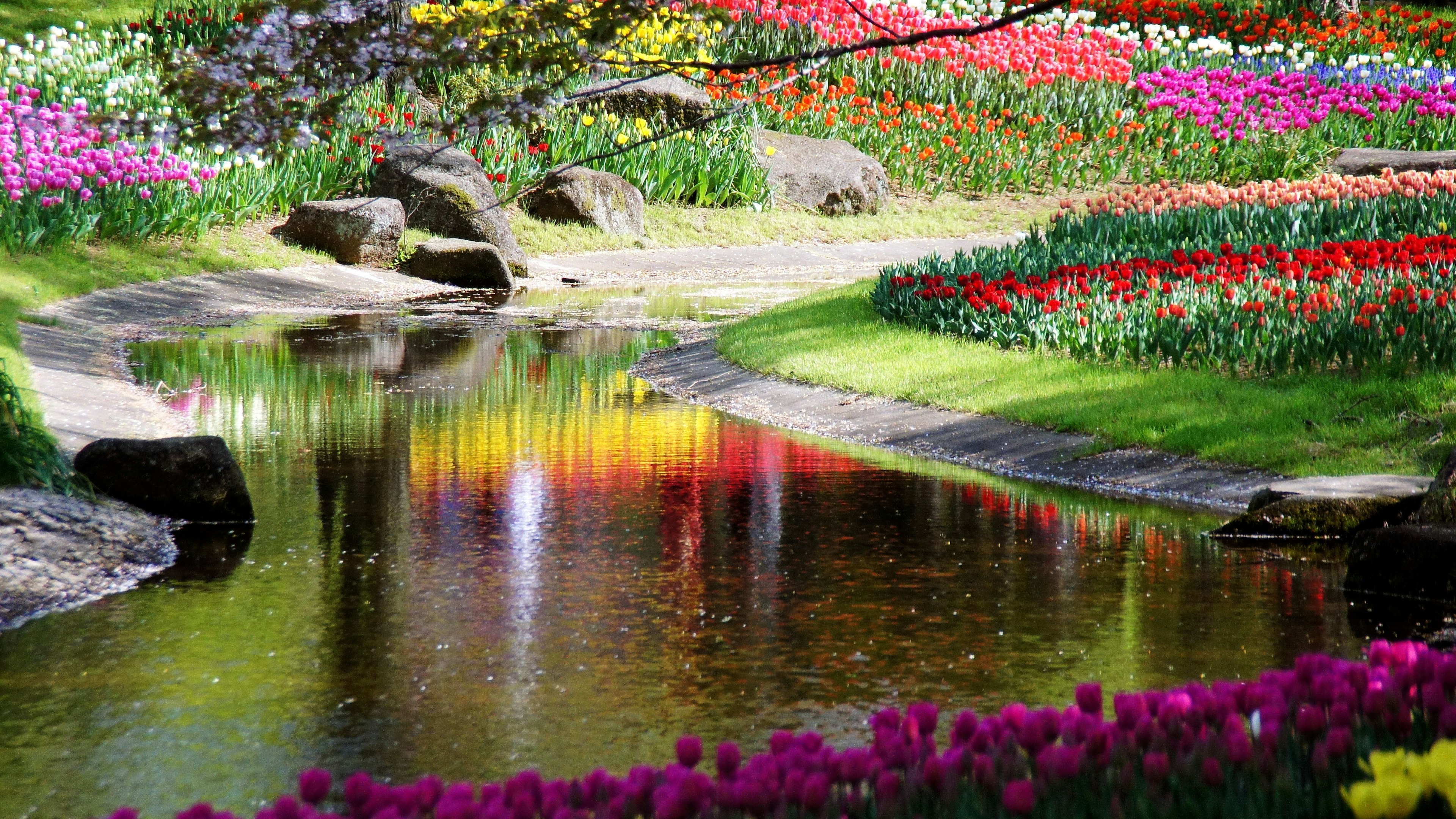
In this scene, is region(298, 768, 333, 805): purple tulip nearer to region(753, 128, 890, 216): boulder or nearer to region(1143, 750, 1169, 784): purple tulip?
A: region(1143, 750, 1169, 784): purple tulip

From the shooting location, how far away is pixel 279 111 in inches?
182

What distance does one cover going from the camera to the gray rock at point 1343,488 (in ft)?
21.5

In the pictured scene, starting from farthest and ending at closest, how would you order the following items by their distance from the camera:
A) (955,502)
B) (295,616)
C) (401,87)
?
(955,502) → (295,616) → (401,87)

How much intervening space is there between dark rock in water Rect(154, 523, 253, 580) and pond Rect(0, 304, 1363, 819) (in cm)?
2

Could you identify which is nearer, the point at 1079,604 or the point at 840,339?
the point at 1079,604

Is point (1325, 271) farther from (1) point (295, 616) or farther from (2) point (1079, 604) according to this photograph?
(1) point (295, 616)

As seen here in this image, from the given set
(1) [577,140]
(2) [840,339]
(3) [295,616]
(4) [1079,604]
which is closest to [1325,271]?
(2) [840,339]

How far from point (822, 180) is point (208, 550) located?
19.8 metres

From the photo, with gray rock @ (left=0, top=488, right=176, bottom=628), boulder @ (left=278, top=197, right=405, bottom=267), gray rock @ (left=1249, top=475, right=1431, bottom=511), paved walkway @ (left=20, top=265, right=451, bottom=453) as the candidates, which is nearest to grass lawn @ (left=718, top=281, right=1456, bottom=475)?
gray rock @ (left=1249, top=475, right=1431, bottom=511)

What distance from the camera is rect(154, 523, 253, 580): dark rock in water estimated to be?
611 cm

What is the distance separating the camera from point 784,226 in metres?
24.3

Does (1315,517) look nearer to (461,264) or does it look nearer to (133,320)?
(133,320)

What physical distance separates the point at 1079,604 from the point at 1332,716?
3001 mm

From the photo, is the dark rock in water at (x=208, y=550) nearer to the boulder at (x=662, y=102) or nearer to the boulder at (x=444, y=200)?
the boulder at (x=444, y=200)
